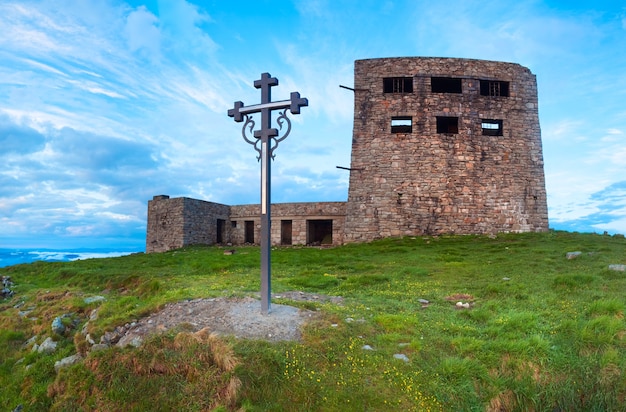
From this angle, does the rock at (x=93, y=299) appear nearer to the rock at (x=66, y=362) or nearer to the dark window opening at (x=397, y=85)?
the rock at (x=66, y=362)

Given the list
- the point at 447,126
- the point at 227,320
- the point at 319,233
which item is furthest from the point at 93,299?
the point at 447,126

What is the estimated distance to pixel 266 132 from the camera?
8742 mm

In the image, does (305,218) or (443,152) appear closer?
(443,152)

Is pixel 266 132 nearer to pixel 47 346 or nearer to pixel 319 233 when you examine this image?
pixel 47 346

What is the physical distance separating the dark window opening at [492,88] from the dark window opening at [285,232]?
16.0 metres

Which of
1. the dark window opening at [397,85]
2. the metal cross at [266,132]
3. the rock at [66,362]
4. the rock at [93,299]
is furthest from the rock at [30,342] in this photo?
the dark window opening at [397,85]

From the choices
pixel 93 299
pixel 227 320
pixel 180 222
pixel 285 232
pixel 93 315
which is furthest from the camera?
pixel 285 232

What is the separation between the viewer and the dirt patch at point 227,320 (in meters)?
7.22

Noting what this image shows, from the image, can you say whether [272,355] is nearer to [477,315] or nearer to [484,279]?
[477,315]

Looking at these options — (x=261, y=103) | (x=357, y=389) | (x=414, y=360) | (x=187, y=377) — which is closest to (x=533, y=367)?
(x=414, y=360)

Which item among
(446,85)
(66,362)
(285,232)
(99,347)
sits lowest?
(66,362)

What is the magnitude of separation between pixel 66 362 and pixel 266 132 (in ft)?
19.3

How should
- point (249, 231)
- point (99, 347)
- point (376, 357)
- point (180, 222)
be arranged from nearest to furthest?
point (376, 357) → point (99, 347) → point (180, 222) → point (249, 231)

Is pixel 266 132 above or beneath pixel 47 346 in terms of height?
above
